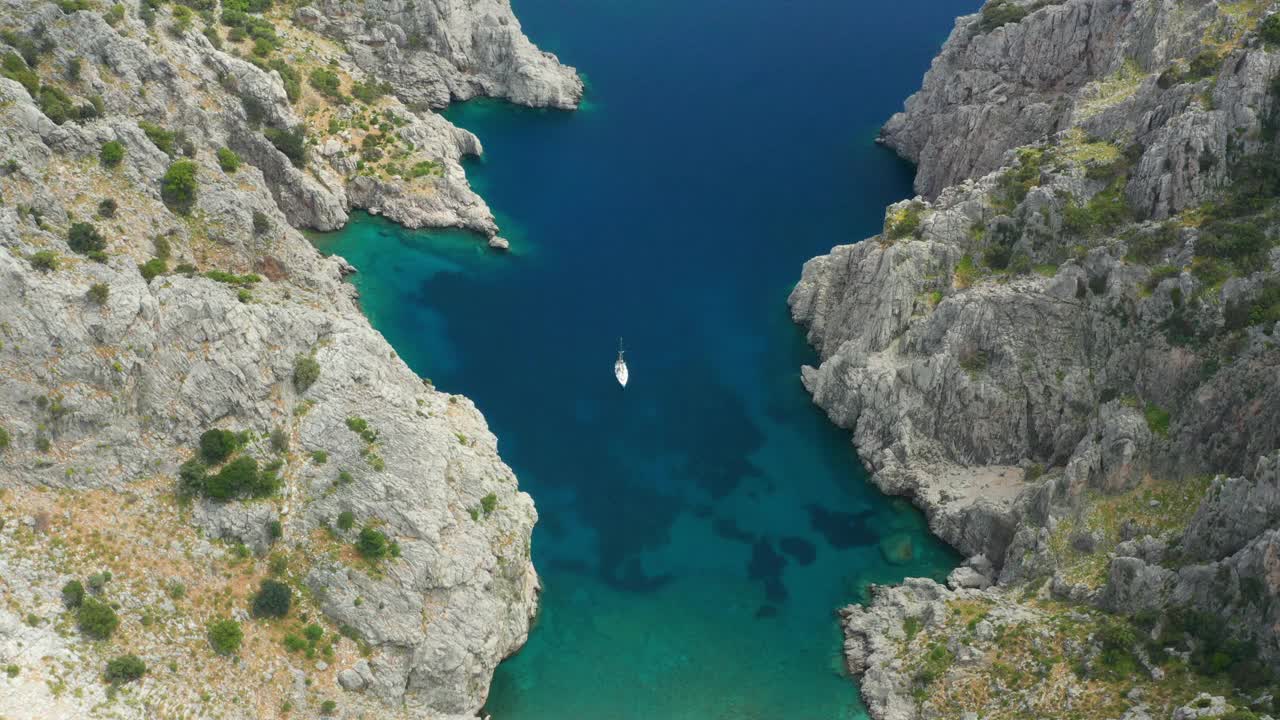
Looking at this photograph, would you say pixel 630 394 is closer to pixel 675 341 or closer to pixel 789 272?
pixel 675 341

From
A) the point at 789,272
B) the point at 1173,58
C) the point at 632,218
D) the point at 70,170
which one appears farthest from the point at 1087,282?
the point at 70,170

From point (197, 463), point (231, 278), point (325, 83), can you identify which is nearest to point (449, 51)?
point (325, 83)

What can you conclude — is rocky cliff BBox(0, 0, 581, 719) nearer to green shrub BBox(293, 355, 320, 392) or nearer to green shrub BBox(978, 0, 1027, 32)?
green shrub BBox(293, 355, 320, 392)

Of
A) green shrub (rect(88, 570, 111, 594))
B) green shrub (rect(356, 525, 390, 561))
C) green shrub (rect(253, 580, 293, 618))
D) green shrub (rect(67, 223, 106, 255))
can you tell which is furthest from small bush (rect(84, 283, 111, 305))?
green shrub (rect(356, 525, 390, 561))

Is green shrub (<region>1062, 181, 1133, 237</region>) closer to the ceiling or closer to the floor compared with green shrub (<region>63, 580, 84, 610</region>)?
closer to the ceiling

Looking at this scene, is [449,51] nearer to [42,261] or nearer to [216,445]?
[42,261]

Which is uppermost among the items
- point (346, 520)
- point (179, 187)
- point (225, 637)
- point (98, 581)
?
point (179, 187)

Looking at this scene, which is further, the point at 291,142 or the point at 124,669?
the point at 291,142
